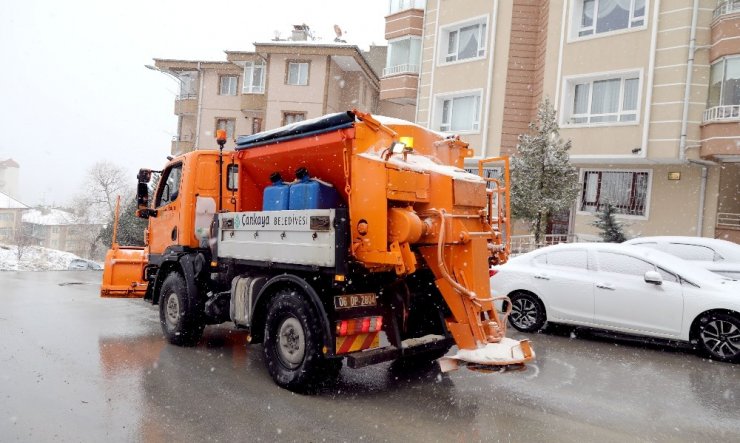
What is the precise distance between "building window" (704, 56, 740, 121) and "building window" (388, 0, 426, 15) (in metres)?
12.4

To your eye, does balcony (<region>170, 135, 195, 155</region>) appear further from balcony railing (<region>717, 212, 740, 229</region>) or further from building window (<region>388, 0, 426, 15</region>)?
balcony railing (<region>717, 212, 740, 229</region>)

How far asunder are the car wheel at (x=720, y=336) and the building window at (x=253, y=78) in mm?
28847

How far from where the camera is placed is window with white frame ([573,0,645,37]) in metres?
16.9

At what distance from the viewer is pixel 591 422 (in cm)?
471

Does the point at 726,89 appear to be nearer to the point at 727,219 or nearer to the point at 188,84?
the point at 727,219

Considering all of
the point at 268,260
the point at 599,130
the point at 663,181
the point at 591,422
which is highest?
the point at 599,130

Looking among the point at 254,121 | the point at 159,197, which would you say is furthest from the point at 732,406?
the point at 254,121

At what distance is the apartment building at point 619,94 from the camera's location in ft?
52.1

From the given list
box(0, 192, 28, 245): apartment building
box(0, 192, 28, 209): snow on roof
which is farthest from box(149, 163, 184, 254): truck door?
box(0, 192, 28, 209): snow on roof

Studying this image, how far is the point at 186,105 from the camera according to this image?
3559 centimetres

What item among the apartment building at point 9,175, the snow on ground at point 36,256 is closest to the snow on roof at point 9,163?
the apartment building at point 9,175

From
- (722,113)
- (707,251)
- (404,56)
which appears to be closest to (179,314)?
(707,251)

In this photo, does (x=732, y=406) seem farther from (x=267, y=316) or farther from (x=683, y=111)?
(x=683, y=111)

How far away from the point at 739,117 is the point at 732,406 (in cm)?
1257
